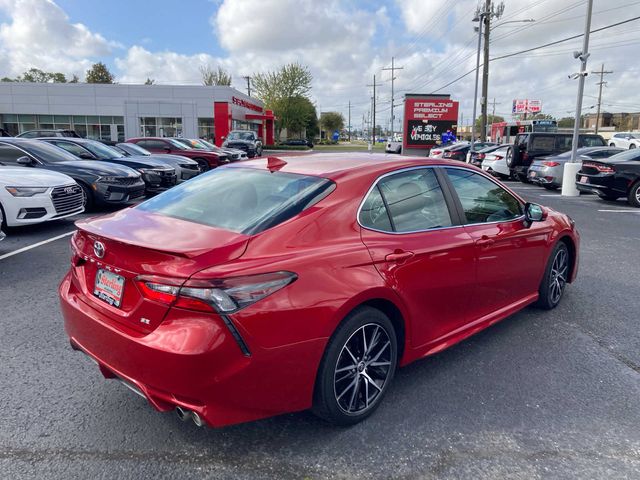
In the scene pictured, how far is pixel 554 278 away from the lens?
4707mm

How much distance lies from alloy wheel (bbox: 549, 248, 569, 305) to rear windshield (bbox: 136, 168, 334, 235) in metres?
2.87

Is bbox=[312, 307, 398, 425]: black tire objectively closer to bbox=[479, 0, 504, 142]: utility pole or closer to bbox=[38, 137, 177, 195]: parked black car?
bbox=[38, 137, 177, 195]: parked black car

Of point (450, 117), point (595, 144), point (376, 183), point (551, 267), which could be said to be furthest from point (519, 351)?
point (450, 117)

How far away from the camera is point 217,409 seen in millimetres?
2312

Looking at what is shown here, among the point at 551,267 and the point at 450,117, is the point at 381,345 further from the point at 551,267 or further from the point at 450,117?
the point at 450,117

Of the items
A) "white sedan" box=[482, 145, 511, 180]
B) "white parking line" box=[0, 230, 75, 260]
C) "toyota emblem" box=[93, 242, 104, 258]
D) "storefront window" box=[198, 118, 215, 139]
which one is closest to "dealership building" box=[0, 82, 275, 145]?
"storefront window" box=[198, 118, 215, 139]

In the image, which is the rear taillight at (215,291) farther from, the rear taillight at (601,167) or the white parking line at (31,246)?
the rear taillight at (601,167)

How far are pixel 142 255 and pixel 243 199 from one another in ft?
2.66

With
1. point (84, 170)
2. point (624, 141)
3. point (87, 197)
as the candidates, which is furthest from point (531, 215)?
point (624, 141)

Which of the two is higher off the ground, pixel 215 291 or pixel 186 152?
pixel 186 152

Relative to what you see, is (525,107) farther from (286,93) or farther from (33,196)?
(33,196)

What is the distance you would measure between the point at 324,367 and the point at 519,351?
2.04 metres

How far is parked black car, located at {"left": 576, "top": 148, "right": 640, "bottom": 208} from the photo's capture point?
40.3 ft

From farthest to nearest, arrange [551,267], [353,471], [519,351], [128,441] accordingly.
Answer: [551,267]
[519,351]
[128,441]
[353,471]
